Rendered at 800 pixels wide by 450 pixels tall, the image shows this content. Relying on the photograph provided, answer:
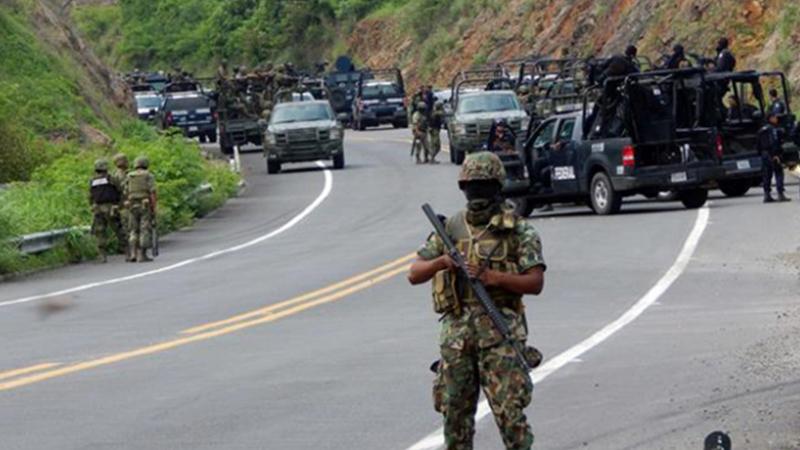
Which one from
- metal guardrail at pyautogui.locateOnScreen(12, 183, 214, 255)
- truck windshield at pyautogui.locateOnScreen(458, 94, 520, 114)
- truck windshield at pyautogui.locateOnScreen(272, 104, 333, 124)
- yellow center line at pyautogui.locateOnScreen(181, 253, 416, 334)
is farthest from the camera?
truck windshield at pyautogui.locateOnScreen(272, 104, 333, 124)

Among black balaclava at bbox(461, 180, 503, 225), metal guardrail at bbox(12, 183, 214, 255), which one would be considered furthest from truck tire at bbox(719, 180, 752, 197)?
black balaclava at bbox(461, 180, 503, 225)

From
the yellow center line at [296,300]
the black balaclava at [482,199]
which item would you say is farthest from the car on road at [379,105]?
the black balaclava at [482,199]

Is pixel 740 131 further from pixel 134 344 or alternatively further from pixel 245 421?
pixel 245 421

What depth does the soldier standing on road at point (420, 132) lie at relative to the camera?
4784 centimetres

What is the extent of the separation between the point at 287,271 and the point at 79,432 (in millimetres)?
12683

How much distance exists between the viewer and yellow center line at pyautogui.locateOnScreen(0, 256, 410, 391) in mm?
14234

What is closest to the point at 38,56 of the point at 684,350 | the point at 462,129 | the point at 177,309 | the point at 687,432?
the point at 462,129

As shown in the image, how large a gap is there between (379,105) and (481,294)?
64.1 meters

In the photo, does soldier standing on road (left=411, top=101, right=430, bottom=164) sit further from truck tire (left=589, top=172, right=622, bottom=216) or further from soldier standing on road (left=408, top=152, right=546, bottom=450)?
soldier standing on road (left=408, top=152, right=546, bottom=450)

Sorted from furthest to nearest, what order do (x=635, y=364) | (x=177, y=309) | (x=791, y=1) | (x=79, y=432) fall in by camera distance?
(x=791, y=1)
(x=177, y=309)
(x=635, y=364)
(x=79, y=432)

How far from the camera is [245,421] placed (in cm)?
1185

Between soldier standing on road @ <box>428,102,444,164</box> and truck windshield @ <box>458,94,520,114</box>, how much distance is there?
0.83 meters

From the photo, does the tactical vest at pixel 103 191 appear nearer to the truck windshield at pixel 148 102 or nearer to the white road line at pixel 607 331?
the white road line at pixel 607 331

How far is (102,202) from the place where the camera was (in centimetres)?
2812
